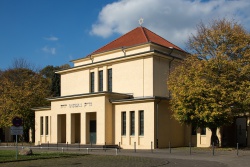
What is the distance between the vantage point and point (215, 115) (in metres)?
29.7

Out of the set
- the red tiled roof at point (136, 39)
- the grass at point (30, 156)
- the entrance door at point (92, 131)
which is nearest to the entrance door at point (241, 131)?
the red tiled roof at point (136, 39)

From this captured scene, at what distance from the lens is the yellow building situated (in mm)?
35000

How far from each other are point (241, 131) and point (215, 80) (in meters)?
9.78

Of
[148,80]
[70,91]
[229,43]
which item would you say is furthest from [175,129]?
[70,91]

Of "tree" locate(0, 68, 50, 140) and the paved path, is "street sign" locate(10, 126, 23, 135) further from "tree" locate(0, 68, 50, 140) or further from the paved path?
"tree" locate(0, 68, 50, 140)

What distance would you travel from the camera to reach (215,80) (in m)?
31.7

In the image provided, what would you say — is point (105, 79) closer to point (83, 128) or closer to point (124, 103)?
point (124, 103)

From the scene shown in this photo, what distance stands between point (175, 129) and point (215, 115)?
8.09 m

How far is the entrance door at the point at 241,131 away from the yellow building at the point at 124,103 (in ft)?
13.8

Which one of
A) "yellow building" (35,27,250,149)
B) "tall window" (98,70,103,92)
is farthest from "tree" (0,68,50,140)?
"tall window" (98,70,103,92)

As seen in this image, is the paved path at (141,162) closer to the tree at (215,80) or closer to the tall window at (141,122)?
the tree at (215,80)

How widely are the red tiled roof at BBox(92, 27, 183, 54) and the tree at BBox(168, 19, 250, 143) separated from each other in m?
9.94

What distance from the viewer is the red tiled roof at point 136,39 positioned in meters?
42.6

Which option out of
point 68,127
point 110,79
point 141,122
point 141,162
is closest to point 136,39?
point 110,79
